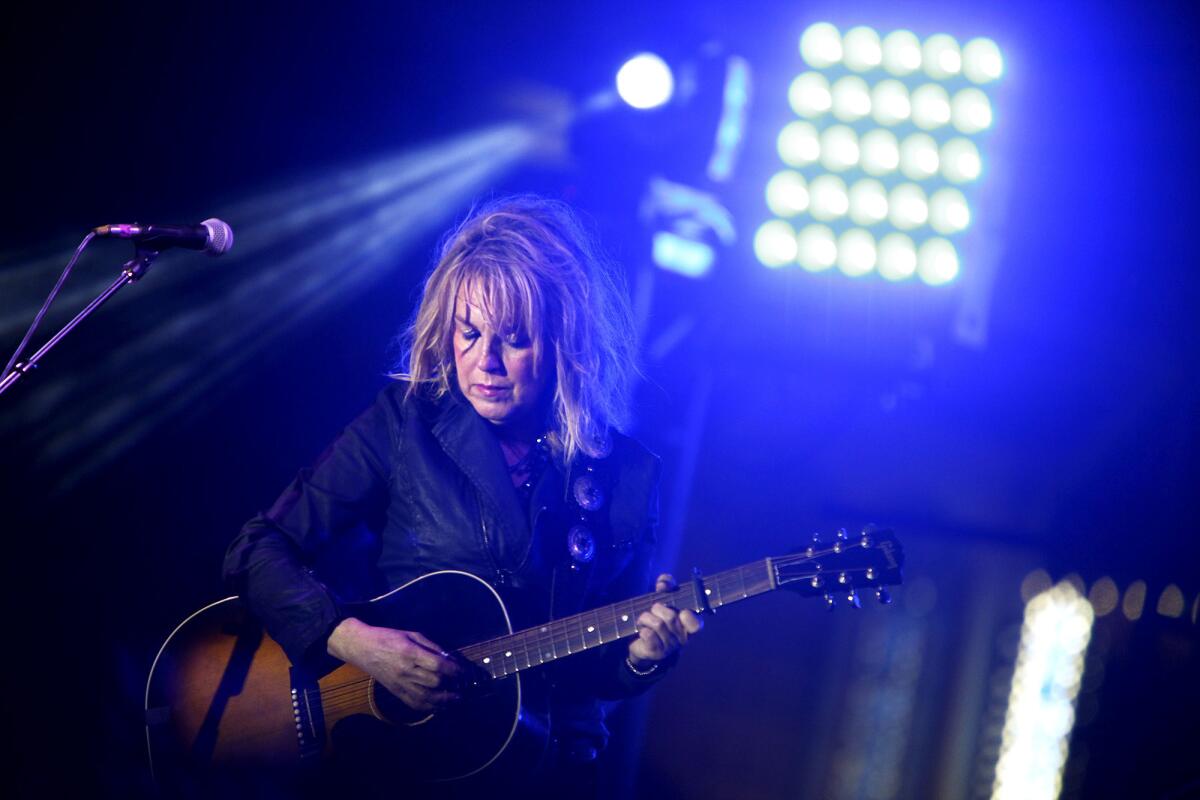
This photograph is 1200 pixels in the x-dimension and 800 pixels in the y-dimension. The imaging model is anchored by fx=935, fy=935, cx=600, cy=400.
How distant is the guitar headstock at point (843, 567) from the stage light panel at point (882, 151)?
1699mm

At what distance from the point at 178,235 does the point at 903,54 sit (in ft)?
10.7

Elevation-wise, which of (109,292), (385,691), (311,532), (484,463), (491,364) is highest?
(491,364)

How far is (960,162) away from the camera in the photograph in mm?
4262

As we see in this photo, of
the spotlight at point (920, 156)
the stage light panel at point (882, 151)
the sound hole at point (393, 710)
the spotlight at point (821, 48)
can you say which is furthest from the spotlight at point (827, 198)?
the sound hole at point (393, 710)

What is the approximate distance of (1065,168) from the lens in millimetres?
4590

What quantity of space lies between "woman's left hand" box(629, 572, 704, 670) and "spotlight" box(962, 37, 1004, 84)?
2913mm

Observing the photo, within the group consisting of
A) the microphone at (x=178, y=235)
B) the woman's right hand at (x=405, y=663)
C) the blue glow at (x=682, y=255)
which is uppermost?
the blue glow at (x=682, y=255)

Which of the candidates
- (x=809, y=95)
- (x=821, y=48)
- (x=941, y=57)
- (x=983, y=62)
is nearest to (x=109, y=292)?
(x=809, y=95)

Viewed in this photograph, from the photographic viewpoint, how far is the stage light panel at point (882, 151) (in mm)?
4234

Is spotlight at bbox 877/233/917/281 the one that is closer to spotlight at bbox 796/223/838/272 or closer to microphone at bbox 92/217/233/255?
spotlight at bbox 796/223/838/272

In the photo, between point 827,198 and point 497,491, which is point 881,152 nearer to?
point 827,198

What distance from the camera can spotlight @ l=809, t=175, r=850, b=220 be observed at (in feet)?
13.9

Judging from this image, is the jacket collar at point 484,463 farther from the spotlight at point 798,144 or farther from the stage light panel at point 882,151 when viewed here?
the spotlight at point 798,144

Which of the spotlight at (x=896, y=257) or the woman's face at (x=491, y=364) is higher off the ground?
the spotlight at (x=896, y=257)
